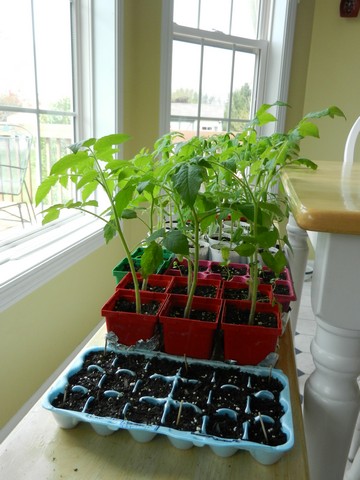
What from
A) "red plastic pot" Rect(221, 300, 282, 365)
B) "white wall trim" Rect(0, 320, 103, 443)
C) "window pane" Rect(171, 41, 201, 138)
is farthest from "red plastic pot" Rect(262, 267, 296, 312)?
"window pane" Rect(171, 41, 201, 138)

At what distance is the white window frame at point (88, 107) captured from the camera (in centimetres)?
158

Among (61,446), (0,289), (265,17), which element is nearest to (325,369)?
(61,446)

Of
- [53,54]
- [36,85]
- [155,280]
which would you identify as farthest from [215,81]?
[155,280]

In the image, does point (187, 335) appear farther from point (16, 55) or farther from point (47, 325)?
point (16, 55)

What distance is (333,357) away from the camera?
0.64 meters

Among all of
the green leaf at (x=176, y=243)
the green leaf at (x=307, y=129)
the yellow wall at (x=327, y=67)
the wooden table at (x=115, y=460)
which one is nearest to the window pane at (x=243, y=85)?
the yellow wall at (x=327, y=67)

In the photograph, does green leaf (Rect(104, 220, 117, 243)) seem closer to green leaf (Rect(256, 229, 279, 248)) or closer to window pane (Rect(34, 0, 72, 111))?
green leaf (Rect(256, 229, 279, 248))

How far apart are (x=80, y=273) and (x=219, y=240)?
33.8 inches

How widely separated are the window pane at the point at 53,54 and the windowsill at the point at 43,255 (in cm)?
57

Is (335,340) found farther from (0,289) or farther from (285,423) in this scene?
(0,289)

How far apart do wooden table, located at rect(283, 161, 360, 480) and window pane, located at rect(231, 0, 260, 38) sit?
2.16m

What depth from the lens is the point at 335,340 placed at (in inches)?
24.9

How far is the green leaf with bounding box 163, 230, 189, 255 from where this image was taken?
630 millimetres

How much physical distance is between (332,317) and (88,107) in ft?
5.77
